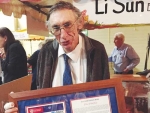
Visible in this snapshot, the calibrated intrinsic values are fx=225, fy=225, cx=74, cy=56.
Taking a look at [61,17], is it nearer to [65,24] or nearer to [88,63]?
[65,24]

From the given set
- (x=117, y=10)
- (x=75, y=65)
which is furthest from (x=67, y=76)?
(x=117, y=10)

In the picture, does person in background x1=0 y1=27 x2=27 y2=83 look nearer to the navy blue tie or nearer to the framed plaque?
the navy blue tie

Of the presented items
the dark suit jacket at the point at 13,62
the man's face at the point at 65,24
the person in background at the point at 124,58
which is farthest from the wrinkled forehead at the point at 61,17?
the person in background at the point at 124,58

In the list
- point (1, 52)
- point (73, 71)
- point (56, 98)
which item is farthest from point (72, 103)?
point (1, 52)

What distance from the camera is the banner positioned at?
1459 millimetres

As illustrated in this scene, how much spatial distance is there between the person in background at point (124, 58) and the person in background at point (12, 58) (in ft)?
4.06

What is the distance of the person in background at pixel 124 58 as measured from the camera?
9.29ft

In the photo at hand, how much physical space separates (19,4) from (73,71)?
883 millimetres

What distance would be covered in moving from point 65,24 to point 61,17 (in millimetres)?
37

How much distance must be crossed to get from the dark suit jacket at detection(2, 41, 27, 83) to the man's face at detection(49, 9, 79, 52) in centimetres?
134

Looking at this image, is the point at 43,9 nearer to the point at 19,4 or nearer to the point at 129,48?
the point at 19,4

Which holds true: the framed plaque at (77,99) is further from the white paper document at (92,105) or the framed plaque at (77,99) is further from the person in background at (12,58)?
the person in background at (12,58)

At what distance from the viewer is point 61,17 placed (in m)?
1.02

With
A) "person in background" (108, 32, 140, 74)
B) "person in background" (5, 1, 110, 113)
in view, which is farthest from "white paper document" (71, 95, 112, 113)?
"person in background" (108, 32, 140, 74)
